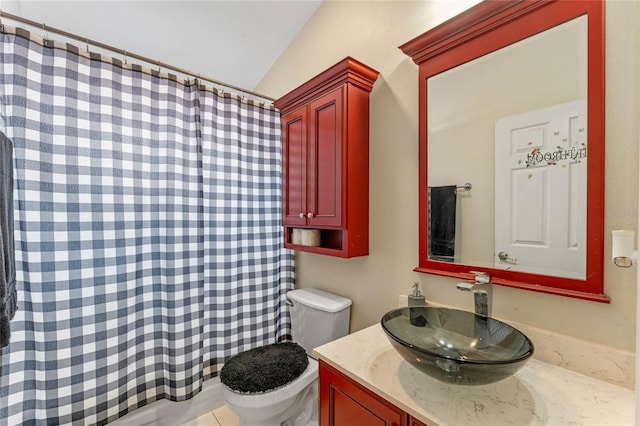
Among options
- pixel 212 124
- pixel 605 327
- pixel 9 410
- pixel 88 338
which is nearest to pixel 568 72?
pixel 605 327

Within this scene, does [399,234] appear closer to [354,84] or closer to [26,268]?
[354,84]

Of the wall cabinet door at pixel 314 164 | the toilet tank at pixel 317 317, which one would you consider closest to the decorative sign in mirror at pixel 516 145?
the wall cabinet door at pixel 314 164

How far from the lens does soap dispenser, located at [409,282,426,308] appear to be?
125 centimetres

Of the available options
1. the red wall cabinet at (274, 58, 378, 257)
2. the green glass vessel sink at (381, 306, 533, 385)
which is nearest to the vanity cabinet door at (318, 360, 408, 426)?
the green glass vessel sink at (381, 306, 533, 385)

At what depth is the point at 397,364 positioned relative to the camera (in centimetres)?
96

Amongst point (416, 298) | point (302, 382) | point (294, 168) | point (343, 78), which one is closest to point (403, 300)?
point (416, 298)

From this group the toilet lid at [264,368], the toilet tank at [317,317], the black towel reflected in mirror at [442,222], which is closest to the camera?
the black towel reflected in mirror at [442,222]

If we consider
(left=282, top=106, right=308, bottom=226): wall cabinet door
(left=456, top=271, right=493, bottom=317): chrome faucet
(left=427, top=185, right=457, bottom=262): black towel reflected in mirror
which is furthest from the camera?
(left=282, top=106, right=308, bottom=226): wall cabinet door

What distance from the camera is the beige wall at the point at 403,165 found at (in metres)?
0.83

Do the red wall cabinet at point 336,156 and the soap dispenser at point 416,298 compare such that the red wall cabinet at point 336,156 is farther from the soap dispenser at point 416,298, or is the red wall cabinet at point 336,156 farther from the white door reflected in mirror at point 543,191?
the white door reflected in mirror at point 543,191

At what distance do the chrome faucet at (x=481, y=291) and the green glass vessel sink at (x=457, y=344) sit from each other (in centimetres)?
3

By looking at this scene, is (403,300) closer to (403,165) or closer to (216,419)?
(403,165)

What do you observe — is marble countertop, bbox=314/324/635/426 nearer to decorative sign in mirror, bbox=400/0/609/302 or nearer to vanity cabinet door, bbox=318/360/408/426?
vanity cabinet door, bbox=318/360/408/426

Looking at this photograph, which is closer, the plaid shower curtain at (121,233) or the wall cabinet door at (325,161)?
the plaid shower curtain at (121,233)
